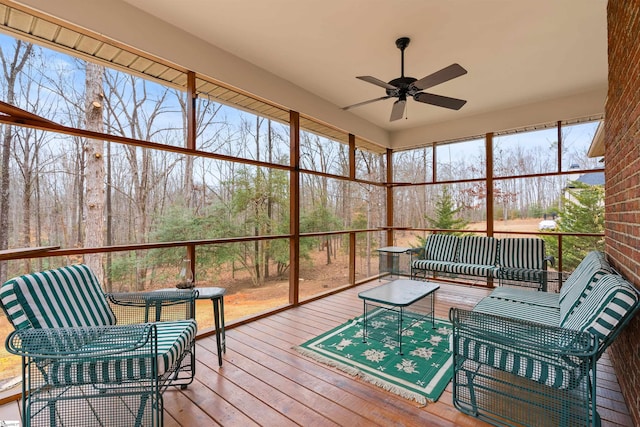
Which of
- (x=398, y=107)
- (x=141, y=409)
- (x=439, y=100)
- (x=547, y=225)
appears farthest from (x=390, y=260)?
(x=141, y=409)

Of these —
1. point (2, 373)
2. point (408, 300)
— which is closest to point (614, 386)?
point (408, 300)

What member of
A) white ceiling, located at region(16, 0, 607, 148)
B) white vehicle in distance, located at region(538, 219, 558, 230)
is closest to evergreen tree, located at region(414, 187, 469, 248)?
white vehicle in distance, located at region(538, 219, 558, 230)

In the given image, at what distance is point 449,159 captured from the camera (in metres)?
5.79

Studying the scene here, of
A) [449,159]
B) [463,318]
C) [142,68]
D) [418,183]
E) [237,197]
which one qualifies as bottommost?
[463,318]

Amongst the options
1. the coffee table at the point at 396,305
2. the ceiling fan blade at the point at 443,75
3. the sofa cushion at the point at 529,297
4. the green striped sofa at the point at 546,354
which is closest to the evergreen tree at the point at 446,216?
the coffee table at the point at 396,305

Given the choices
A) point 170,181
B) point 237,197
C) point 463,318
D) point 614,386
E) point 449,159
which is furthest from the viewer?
point 449,159

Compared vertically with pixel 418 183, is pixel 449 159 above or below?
above

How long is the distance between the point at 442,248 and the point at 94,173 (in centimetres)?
519

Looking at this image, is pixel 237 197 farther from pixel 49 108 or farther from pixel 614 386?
pixel 614 386

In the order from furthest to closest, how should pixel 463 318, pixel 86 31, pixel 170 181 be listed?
pixel 170 181 → pixel 86 31 → pixel 463 318

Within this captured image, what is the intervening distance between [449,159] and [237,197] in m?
4.20

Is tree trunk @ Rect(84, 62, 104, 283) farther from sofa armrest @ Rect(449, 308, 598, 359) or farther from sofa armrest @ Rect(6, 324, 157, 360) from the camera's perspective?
sofa armrest @ Rect(449, 308, 598, 359)

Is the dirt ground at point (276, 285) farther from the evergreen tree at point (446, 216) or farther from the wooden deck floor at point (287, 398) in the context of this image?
the wooden deck floor at point (287, 398)

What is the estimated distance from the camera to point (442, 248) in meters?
5.22
